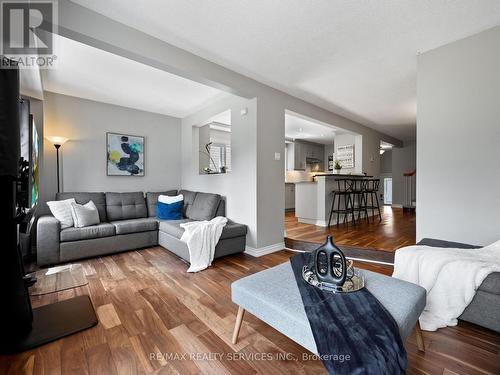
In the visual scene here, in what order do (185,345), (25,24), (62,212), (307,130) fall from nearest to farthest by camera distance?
(185,345), (25,24), (62,212), (307,130)

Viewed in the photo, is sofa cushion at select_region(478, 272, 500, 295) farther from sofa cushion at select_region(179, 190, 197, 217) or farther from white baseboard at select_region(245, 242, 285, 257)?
sofa cushion at select_region(179, 190, 197, 217)

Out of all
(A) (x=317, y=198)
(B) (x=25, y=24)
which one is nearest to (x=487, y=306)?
(A) (x=317, y=198)

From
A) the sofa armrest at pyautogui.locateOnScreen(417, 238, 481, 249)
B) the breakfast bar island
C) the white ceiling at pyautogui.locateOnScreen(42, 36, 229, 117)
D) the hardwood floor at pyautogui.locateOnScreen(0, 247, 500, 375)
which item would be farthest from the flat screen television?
the breakfast bar island

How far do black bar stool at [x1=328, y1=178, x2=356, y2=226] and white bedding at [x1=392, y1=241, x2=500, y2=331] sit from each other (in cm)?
305

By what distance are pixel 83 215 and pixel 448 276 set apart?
409 cm

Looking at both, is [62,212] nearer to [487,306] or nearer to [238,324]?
[238,324]

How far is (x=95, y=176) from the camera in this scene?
4.02 metres

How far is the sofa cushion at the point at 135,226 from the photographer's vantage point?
11.1 feet

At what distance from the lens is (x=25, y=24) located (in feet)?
5.97

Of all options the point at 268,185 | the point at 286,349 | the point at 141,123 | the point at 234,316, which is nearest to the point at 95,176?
the point at 141,123

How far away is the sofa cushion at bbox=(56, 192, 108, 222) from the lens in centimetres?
349

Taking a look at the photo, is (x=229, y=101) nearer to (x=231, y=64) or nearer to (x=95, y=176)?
(x=231, y=64)

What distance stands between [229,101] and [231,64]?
37.2 inches

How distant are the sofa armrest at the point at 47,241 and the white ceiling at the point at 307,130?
445 cm
